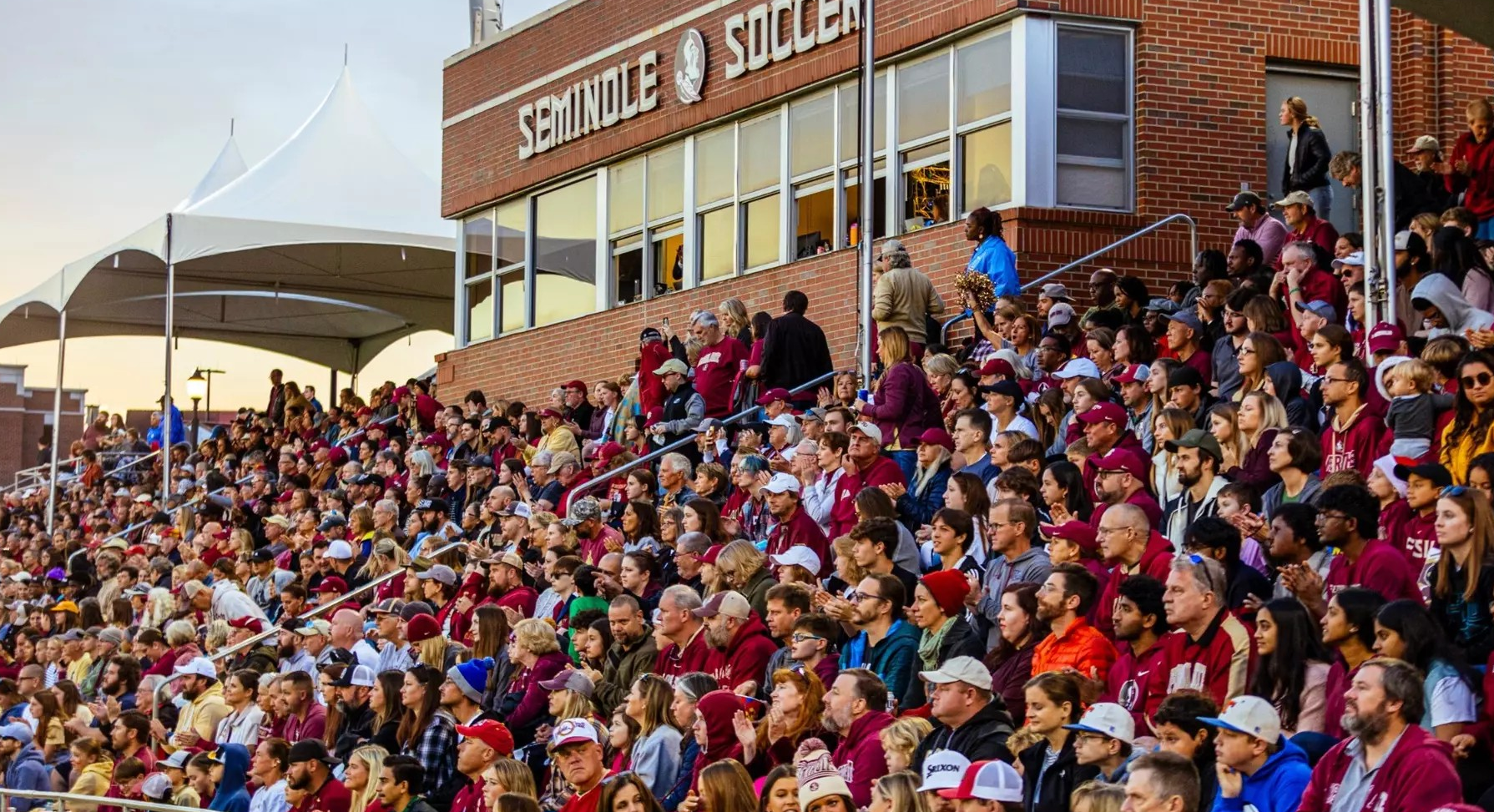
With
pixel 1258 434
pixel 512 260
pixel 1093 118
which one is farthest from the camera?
pixel 512 260

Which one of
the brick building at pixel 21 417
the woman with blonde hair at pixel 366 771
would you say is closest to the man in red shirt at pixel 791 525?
the woman with blonde hair at pixel 366 771

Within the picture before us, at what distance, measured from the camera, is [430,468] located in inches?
890

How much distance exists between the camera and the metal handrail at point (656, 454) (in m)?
18.0

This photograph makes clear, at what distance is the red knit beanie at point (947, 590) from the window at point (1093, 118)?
29.3ft

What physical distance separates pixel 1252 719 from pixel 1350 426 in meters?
3.87

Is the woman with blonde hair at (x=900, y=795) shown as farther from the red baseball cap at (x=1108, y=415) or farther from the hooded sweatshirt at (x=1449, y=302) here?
the hooded sweatshirt at (x=1449, y=302)

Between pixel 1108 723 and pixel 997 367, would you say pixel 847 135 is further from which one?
pixel 1108 723

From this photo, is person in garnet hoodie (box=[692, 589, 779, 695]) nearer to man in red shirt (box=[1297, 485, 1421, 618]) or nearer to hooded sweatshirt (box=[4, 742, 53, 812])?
man in red shirt (box=[1297, 485, 1421, 618])

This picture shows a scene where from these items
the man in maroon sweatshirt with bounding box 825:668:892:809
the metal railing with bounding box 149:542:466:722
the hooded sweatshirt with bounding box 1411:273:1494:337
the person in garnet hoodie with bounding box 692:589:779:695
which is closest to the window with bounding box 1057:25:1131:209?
the hooded sweatshirt with bounding box 1411:273:1494:337

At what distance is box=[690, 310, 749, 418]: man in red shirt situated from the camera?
62.4 feet

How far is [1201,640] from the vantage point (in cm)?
928

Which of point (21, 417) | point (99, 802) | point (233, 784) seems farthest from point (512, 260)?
point (21, 417)

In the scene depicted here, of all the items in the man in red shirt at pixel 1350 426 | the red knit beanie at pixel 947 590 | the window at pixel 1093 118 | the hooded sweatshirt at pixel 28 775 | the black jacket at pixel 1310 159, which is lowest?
the hooded sweatshirt at pixel 28 775

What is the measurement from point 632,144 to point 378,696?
482 inches
